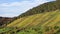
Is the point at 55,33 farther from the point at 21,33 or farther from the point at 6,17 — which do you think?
the point at 6,17

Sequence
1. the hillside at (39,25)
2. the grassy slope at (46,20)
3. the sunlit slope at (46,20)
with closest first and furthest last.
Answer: the hillside at (39,25) < the grassy slope at (46,20) < the sunlit slope at (46,20)

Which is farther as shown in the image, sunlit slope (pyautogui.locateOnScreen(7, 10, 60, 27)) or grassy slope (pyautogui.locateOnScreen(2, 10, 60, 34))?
sunlit slope (pyautogui.locateOnScreen(7, 10, 60, 27))

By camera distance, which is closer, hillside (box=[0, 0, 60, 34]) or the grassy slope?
hillside (box=[0, 0, 60, 34])

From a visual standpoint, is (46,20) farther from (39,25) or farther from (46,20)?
(39,25)

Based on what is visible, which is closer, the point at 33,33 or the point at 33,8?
the point at 33,33

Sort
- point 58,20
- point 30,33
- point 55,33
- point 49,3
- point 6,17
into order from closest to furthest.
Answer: point 55,33 < point 30,33 < point 58,20 < point 49,3 < point 6,17

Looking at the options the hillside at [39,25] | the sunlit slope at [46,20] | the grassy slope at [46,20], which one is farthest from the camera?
the sunlit slope at [46,20]

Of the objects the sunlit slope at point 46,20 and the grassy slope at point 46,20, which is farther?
the sunlit slope at point 46,20

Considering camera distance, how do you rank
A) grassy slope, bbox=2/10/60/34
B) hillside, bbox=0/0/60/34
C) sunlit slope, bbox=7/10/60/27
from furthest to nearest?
sunlit slope, bbox=7/10/60/27
grassy slope, bbox=2/10/60/34
hillside, bbox=0/0/60/34

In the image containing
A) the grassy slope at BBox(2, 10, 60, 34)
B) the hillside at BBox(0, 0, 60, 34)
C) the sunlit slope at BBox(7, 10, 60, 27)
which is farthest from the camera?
the sunlit slope at BBox(7, 10, 60, 27)

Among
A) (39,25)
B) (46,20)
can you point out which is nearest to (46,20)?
(46,20)

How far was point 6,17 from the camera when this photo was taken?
7681 cm

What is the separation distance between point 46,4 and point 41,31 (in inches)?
1577

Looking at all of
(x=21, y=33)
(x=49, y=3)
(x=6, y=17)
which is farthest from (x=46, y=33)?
(x=6, y=17)
